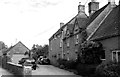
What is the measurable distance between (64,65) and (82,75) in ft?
33.7

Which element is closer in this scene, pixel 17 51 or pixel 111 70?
pixel 111 70

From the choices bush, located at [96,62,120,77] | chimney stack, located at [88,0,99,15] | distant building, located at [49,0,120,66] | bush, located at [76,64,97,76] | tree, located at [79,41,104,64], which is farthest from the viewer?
chimney stack, located at [88,0,99,15]

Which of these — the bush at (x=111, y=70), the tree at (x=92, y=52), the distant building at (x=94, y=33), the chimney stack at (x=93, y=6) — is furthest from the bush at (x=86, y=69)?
the chimney stack at (x=93, y=6)

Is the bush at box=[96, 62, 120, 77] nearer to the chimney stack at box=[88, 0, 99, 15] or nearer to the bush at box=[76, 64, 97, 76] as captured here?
the bush at box=[76, 64, 97, 76]

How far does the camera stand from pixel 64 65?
32344mm

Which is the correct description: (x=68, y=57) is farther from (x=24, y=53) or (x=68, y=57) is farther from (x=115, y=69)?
(x=24, y=53)

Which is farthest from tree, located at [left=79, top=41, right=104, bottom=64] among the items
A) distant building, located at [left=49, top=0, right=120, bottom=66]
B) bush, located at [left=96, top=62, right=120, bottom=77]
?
bush, located at [left=96, top=62, right=120, bottom=77]

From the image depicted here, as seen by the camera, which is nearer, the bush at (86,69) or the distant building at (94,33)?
the distant building at (94,33)

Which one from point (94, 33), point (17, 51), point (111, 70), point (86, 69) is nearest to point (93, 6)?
point (94, 33)

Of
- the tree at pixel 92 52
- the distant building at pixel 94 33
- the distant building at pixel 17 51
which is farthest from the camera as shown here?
the distant building at pixel 17 51

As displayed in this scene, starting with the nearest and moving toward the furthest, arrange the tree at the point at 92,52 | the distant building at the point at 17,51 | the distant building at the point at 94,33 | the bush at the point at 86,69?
the distant building at the point at 94,33 → the bush at the point at 86,69 → the tree at the point at 92,52 → the distant building at the point at 17,51

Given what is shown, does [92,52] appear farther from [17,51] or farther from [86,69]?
[17,51]

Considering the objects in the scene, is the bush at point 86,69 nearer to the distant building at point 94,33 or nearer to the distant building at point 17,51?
the distant building at point 94,33

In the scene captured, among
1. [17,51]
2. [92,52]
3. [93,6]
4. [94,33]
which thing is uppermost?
[93,6]
